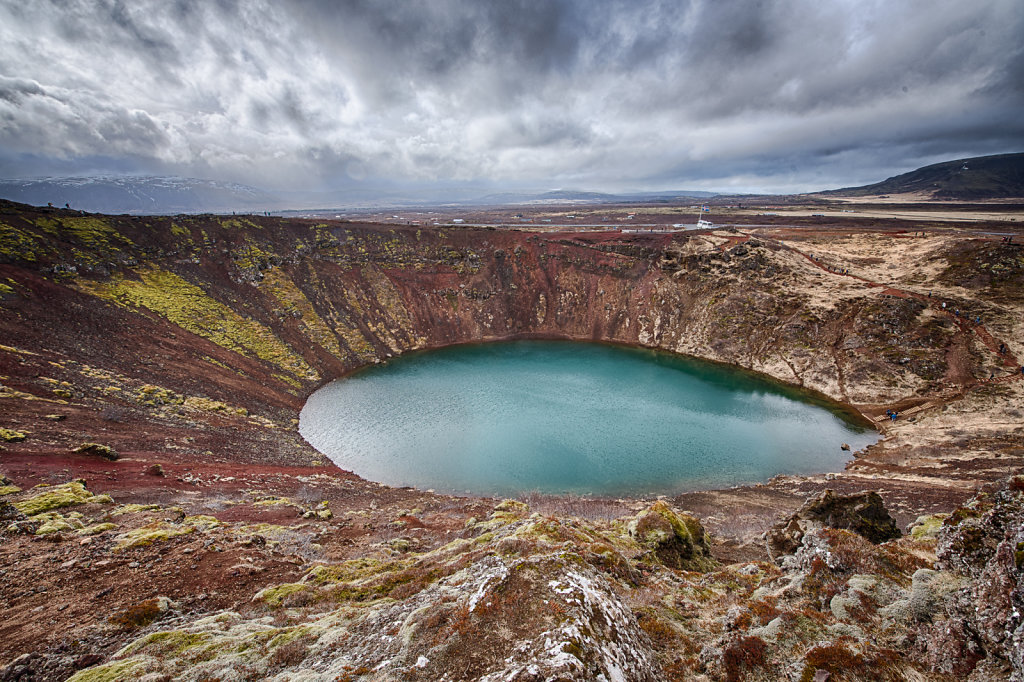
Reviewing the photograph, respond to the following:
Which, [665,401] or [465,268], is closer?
[665,401]

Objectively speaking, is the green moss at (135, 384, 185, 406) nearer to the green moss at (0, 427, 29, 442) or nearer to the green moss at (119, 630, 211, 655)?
the green moss at (0, 427, 29, 442)

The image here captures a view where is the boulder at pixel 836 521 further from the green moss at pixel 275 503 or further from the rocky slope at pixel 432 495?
the green moss at pixel 275 503

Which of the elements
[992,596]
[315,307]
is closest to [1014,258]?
[992,596]

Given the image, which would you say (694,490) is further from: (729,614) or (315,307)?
(315,307)

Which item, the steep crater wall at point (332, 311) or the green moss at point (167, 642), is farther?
the steep crater wall at point (332, 311)

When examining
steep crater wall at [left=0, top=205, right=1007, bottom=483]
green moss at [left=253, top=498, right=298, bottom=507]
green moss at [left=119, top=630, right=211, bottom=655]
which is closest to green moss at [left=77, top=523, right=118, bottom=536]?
green moss at [left=253, top=498, right=298, bottom=507]

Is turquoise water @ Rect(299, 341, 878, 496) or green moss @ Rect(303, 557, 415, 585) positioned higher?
green moss @ Rect(303, 557, 415, 585)

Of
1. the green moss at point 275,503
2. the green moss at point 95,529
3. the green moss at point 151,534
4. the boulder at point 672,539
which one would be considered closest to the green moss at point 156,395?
the green moss at point 275,503
